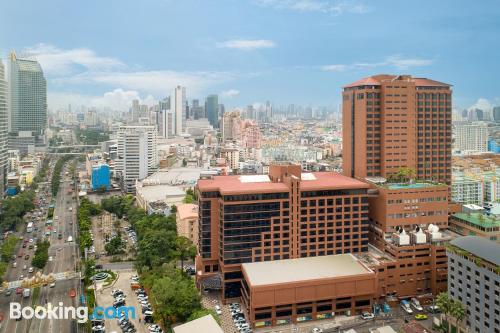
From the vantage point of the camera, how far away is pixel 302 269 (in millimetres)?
12547

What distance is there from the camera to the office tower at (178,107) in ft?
216

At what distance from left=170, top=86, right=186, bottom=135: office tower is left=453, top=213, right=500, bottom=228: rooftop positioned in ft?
179

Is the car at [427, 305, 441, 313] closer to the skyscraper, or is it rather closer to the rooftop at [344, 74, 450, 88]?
the rooftop at [344, 74, 450, 88]

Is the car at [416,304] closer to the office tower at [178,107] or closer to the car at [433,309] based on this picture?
the car at [433,309]

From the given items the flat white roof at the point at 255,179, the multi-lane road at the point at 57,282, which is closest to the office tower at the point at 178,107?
the multi-lane road at the point at 57,282

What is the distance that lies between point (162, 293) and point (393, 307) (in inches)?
280

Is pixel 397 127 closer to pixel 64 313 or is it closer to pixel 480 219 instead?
pixel 480 219

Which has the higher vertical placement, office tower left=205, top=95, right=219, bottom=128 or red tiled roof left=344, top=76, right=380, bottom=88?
office tower left=205, top=95, right=219, bottom=128

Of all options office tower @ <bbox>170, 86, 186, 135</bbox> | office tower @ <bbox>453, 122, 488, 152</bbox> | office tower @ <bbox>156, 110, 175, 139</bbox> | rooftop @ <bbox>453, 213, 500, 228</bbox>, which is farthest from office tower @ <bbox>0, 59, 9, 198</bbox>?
office tower @ <bbox>453, 122, 488, 152</bbox>

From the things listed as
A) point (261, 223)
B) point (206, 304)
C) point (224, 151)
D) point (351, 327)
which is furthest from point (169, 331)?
point (224, 151)

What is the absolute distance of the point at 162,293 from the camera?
38.6 feet

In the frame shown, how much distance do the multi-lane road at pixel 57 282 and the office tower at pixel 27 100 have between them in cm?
2430

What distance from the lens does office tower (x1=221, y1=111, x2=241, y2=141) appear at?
53219 millimetres

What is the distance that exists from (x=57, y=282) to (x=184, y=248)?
471 centimetres
